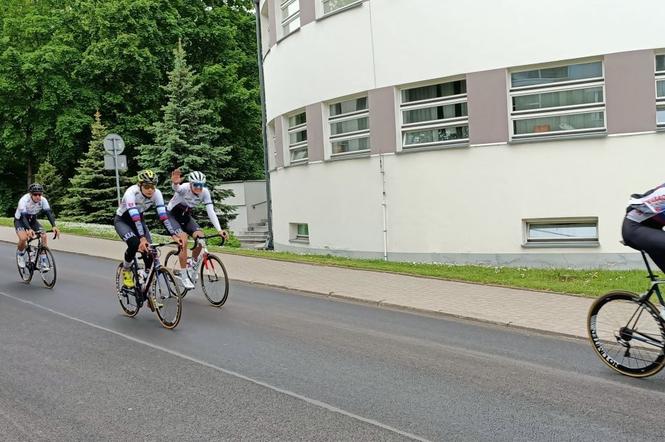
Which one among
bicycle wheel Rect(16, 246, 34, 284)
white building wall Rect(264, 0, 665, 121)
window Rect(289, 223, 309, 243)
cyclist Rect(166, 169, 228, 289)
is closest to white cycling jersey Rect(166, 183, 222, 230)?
cyclist Rect(166, 169, 228, 289)

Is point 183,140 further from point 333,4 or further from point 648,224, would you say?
point 648,224

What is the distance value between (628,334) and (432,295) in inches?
173

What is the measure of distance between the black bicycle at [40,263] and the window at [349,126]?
293 inches

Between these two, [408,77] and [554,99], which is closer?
[554,99]

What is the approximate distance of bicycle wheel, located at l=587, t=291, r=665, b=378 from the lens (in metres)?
5.81

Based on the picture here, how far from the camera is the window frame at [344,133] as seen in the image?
15641 mm

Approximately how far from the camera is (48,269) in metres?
11.9

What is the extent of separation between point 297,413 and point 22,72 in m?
35.3

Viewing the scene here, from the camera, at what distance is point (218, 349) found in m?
7.04

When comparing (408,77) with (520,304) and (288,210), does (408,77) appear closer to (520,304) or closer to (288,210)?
(288,210)

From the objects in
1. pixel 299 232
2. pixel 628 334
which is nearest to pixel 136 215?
pixel 628 334

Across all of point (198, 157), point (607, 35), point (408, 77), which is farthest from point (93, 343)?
point (198, 157)

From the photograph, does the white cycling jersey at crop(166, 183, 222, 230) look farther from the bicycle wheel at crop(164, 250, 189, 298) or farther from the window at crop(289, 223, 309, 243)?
the window at crop(289, 223, 309, 243)

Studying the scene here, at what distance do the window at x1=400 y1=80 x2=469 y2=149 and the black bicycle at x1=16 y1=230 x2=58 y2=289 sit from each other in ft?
26.2
